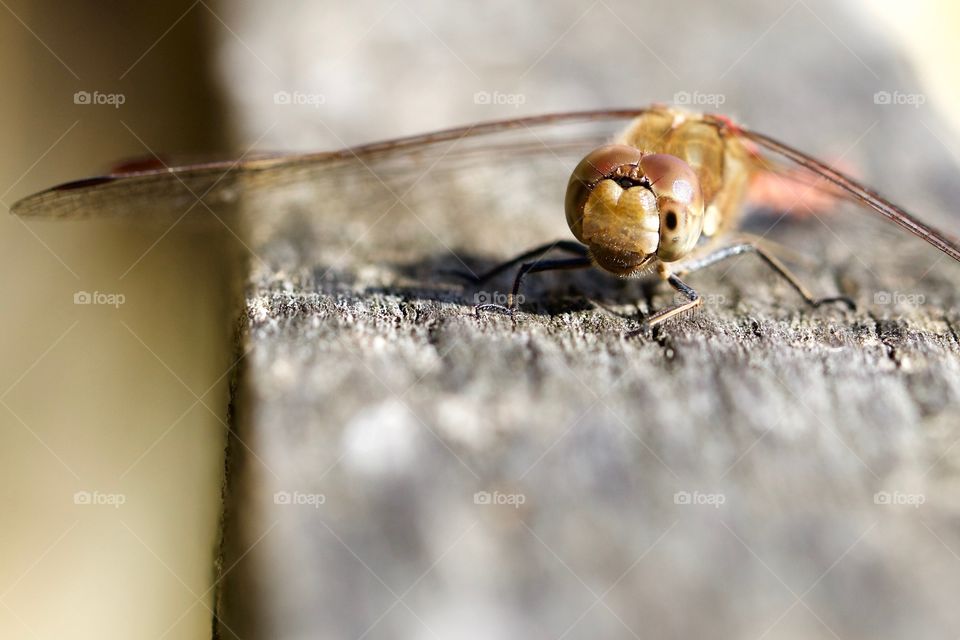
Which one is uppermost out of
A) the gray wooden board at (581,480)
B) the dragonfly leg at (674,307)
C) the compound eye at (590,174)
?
the compound eye at (590,174)

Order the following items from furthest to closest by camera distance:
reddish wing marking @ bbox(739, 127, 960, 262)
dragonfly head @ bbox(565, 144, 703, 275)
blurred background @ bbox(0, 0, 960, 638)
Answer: blurred background @ bbox(0, 0, 960, 638), dragonfly head @ bbox(565, 144, 703, 275), reddish wing marking @ bbox(739, 127, 960, 262)

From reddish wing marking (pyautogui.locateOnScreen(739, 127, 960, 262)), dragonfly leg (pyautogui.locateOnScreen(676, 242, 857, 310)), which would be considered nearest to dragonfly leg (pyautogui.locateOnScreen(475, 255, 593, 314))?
dragonfly leg (pyautogui.locateOnScreen(676, 242, 857, 310))

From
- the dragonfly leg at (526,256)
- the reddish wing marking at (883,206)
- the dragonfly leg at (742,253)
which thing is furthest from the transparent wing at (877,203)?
the dragonfly leg at (526,256)

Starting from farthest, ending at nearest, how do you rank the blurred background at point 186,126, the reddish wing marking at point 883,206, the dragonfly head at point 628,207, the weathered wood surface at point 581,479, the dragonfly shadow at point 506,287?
1. the blurred background at point 186,126
2. the dragonfly head at point 628,207
3. the reddish wing marking at point 883,206
4. the dragonfly shadow at point 506,287
5. the weathered wood surface at point 581,479

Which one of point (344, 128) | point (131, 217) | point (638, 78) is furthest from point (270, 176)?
point (638, 78)

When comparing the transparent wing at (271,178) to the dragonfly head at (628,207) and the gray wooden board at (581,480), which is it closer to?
the dragonfly head at (628,207)

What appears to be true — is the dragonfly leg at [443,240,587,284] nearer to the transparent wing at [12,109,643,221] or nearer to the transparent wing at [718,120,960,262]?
the transparent wing at [12,109,643,221]

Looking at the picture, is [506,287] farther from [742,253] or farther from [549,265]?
[742,253]
